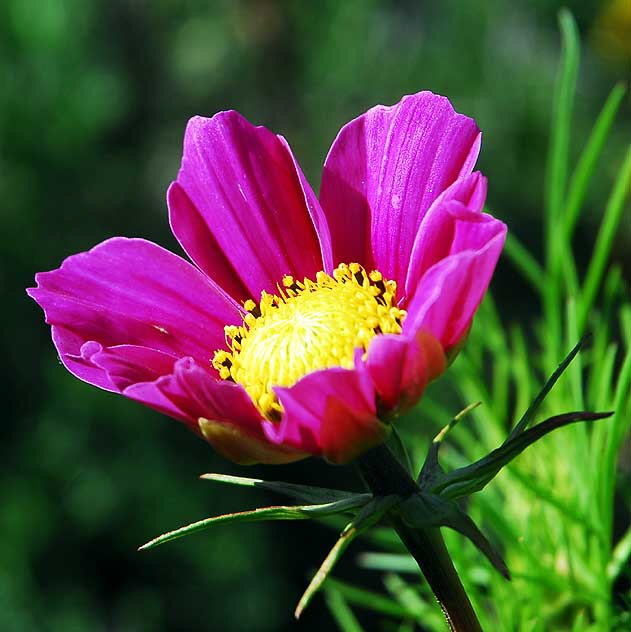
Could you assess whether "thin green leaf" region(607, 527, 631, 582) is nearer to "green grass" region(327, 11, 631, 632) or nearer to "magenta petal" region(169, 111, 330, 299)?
"green grass" region(327, 11, 631, 632)

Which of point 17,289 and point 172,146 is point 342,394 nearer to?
point 17,289

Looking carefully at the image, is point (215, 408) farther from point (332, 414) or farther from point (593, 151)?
Answer: point (593, 151)

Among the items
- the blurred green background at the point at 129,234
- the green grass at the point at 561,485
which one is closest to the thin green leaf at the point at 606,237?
the green grass at the point at 561,485

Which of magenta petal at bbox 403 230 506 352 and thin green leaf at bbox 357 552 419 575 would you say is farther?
thin green leaf at bbox 357 552 419 575

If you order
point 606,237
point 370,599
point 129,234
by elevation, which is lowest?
point 129,234

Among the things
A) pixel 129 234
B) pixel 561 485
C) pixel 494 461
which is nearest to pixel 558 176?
pixel 561 485

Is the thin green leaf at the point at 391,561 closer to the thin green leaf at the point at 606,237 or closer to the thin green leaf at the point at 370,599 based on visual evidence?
the thin green leaf at the point at 370,599

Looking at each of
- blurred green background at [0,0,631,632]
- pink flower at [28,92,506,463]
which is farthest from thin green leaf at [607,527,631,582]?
blurred green background at [0,0,631,632]
